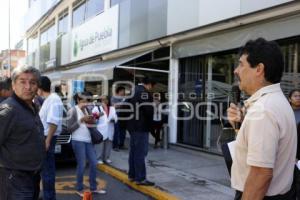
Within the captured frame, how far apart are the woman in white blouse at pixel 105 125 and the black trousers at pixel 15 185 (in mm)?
3749

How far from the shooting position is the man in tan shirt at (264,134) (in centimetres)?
224

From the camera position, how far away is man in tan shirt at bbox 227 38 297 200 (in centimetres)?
224

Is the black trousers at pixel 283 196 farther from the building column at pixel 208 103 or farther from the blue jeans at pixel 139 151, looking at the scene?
the building column at pixel 208 103

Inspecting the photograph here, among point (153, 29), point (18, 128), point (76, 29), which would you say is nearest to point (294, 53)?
point (153, 29)

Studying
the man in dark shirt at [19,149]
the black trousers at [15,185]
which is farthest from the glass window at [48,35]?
the black trousers at [15,185]

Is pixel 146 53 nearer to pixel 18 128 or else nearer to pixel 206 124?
pixel 206 124

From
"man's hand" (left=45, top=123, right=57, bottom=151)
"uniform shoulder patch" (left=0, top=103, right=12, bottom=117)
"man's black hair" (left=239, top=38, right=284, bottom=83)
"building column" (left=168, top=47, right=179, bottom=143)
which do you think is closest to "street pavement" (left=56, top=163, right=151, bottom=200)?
"man's hand" (left=45, top=123, right=57, bottom=151)

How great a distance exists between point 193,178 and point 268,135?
19.5ft

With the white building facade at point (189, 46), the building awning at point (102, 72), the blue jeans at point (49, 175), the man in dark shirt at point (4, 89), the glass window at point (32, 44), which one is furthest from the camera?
the glass window at point (32, 44)

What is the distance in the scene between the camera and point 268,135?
223 centimetres

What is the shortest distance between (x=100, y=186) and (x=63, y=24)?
19466 mm

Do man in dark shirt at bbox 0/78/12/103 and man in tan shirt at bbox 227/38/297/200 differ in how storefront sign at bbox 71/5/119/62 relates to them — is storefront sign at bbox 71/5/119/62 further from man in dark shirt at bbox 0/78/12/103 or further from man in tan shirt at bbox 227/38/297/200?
man in tan shirt at bbox 227/38/297/200

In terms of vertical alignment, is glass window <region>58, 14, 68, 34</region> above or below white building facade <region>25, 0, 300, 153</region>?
above

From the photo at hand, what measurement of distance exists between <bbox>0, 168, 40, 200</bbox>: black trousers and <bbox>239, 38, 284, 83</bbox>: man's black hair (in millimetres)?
2144
